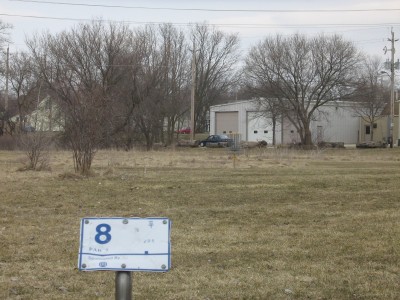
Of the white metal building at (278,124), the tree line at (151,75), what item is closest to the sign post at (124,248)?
the tree line at (151,75)

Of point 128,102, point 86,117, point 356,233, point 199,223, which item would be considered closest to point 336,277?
point 356,233

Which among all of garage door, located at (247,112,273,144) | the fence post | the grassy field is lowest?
the grassy field

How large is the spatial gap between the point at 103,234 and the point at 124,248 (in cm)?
15

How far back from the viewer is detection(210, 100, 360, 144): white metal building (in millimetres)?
62406

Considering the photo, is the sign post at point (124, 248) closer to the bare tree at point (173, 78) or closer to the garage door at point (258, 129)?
the bare tree at point (173, 78)

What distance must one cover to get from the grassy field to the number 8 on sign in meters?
1.93

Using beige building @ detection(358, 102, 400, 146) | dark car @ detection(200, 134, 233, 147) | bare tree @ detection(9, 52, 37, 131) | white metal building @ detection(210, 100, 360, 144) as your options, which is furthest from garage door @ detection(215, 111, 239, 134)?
bare tree @ detection(9, 52, 37, 131)

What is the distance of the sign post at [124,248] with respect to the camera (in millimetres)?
3117

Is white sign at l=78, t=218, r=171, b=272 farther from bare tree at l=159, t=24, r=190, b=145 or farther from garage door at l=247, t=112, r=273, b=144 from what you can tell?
garage door at l=247, t=112, r=273, b=144

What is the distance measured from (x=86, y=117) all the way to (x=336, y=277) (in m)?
12.6

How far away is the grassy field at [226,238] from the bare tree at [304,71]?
112 ft

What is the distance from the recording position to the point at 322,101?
166 feet

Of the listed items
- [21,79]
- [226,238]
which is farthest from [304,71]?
[226,238]

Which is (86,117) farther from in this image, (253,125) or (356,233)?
(253,125)
